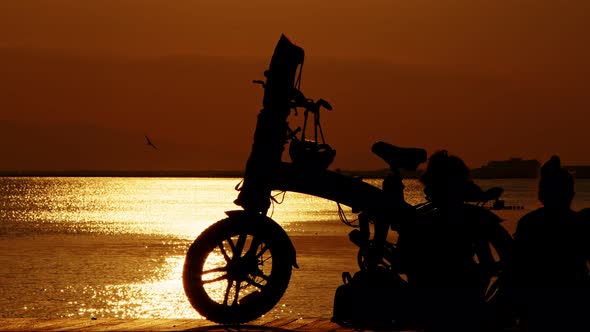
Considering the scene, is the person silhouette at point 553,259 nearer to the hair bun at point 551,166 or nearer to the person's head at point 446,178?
the hair bun at point 551,166

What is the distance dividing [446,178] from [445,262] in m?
0.53

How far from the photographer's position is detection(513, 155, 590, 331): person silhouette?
5543 millimetres

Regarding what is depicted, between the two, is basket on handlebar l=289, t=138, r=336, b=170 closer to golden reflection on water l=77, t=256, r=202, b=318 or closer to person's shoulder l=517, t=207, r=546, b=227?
person's shoulder l=517, t=207, r=546, b=227

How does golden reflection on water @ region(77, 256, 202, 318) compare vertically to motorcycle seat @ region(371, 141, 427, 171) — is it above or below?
below

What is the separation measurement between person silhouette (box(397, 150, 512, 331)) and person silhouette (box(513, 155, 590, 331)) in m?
0.36

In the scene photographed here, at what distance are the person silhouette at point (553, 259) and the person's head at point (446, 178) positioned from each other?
26.9 inches

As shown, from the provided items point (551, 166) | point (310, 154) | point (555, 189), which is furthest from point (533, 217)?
point (310, 154)

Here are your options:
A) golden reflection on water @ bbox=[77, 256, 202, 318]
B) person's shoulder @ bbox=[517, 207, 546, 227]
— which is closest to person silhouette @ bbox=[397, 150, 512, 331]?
person's shoulder @ bbox=[517, 207, 546, 227]

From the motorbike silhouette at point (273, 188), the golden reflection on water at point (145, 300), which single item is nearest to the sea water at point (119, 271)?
the golden reflection on water at point (145, 300)

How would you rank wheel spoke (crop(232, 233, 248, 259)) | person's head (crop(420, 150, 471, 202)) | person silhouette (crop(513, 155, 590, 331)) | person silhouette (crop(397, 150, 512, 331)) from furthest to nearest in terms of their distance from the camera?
wheel spoke (crop(232, 233, 248, 259)) → person's head (crop(420, 150, 471, 202)) → person silhouette (crop(397, 150, 512, 331)) → person silhouette (crop(513, 155, 590, 331))

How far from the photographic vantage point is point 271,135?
9016 millimetres

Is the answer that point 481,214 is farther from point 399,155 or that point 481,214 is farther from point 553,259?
point 553,259

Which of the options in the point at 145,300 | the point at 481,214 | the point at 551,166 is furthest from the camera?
the point at 145,300

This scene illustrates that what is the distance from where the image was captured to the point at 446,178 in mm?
6336
